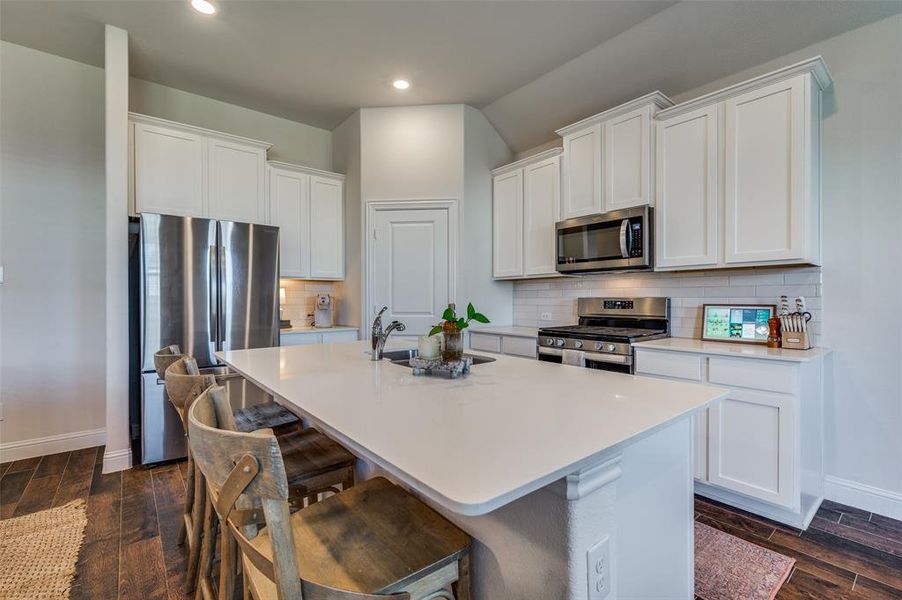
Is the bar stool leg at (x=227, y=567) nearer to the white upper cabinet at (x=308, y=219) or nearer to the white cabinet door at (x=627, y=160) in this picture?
the white cabinet door at (x=627, y=160)

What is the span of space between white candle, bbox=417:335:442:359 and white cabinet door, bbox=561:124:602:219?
2.02 metres

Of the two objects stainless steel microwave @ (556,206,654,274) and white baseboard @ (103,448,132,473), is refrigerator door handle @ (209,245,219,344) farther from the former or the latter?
stainless steel microwave @ (556,206,654,274)

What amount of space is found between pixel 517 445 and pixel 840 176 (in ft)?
9.17

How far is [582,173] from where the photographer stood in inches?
126

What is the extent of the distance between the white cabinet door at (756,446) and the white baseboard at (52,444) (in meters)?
4.35

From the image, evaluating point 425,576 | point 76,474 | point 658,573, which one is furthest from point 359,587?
point 76,474

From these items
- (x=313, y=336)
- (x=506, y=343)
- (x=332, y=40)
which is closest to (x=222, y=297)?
(x=313, y=336)

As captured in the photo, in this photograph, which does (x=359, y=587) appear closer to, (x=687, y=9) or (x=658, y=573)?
(x=658, y=573)

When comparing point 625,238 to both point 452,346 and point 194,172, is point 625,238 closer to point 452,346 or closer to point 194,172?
point 452,346

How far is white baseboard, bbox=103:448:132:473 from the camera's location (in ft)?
9.06

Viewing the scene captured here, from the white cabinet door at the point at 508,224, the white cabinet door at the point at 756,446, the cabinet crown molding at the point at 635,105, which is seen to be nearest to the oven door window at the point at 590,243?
the white cabinet door at the point at 508,224

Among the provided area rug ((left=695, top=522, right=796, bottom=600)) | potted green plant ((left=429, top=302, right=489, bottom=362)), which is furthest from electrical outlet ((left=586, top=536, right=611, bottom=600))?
area rug ((left=695, top=522, right=796, bottom=600))

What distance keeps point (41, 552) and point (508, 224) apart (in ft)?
12.0

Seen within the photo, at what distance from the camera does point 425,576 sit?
881 mm
